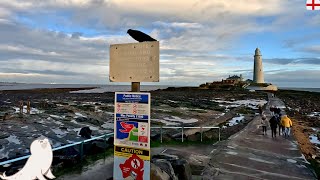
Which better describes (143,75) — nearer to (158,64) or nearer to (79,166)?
(158,64)

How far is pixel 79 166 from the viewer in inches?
349

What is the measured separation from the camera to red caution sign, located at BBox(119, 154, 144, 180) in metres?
5.48

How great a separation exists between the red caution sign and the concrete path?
356 centimetres

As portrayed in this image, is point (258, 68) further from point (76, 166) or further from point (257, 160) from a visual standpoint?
point (76, 166)

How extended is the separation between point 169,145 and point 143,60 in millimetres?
7823

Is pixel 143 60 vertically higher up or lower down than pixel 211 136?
higher up

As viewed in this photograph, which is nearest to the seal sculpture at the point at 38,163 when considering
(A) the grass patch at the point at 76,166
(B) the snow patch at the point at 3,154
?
(A) the grass patch at the point at 76,166

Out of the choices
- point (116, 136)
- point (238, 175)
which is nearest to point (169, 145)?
point (238, 175)

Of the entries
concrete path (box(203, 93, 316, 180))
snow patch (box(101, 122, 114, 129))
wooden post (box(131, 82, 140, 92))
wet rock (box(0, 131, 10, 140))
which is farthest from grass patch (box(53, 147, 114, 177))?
snow patch (box(101, 122, 114, 129))

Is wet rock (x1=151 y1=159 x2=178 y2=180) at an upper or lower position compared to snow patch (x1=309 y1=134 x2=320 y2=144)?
upper

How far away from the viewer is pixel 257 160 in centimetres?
1061

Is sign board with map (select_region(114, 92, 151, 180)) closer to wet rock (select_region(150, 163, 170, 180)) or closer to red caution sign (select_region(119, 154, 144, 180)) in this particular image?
red caution sign (select_region(119, 154, 144, 180))

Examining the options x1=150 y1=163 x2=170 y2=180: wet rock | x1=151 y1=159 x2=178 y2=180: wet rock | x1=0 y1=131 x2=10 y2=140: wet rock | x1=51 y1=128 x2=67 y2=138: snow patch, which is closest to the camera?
x1=150 y1=163 x2=170 y2=180: wet rock

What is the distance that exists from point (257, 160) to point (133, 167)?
6355mm
